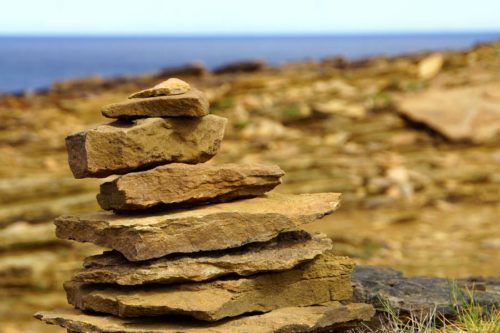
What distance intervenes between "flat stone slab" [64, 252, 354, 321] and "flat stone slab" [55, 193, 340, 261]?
0.48 meters

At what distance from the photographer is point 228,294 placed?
993cm

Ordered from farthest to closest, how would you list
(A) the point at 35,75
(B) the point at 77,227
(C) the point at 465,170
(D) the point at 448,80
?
1. (A) the point at 35,75
2. (D) the point at 448,80
3. (C) the point at 465,170
4. (B) the point at 77,227

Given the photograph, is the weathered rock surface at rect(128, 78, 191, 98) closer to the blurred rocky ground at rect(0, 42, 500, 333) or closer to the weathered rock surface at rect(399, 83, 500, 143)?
the blurred rocky ground at rect(0, 42, 500, 333)

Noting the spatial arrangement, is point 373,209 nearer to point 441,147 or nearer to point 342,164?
point 342,164

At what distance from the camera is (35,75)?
5822 inches

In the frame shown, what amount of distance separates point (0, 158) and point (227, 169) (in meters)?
19.5

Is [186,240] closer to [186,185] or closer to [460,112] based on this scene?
[186,185]

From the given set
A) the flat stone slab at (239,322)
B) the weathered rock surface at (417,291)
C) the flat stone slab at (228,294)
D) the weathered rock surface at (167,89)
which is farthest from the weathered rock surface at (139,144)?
the weathered rock surface at (417,291)

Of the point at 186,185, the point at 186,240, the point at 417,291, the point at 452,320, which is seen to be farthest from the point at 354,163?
the point at 186,240

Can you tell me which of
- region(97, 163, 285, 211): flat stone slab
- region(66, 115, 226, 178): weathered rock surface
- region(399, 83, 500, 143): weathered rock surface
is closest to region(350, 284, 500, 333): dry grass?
region(97, 163, 285, 211): flat stone slab

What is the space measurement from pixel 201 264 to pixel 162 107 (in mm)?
1893

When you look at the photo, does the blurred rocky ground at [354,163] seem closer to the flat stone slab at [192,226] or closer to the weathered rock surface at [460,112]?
the weathered rock surface at [460,112]

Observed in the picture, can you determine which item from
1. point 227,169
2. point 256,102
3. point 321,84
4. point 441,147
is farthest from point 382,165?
point 227,169

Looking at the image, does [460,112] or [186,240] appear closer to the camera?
[186,240]
